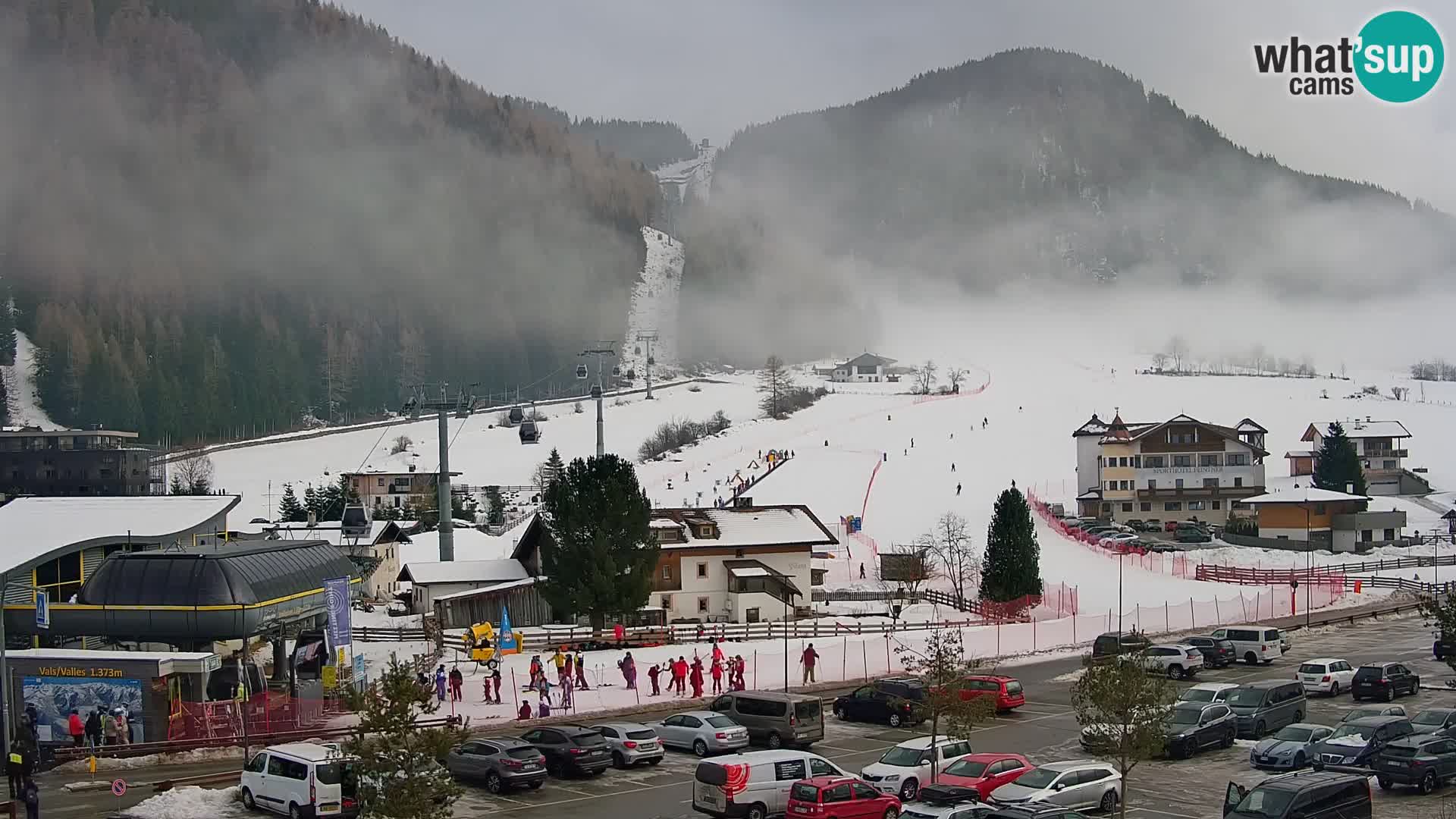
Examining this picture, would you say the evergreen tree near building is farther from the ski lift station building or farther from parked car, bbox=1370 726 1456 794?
parked car, bbox=1370 726 1456 794

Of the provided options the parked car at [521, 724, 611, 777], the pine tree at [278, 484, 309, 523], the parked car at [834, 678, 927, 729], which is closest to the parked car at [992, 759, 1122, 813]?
the parked car at [521, 724, 611, 777]

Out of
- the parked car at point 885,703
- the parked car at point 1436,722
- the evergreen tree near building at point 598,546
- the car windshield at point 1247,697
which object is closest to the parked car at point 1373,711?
the parked car at point 1436,722

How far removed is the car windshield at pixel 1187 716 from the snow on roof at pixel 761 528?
2601 centimetres

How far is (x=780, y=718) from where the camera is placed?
27.7 metres

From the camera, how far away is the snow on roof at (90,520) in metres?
35.0

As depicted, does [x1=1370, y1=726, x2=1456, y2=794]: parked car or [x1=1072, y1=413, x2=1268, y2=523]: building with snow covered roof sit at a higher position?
[x1=1072, y1=413, x2=1268, y2=523]: building with snow covered roof

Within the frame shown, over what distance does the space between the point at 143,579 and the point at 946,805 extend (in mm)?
20086

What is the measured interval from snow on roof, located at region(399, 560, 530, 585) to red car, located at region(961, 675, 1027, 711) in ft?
78.5

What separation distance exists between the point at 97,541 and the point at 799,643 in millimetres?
20265

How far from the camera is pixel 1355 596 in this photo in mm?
54531

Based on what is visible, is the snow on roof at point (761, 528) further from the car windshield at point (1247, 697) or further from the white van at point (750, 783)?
the white van at point (750, 783)

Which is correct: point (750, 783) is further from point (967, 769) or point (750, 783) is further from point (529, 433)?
point (529, 433)

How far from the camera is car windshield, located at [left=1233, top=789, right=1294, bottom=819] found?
1861 centimetres

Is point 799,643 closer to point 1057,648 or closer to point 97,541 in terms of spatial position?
point 1057,648
